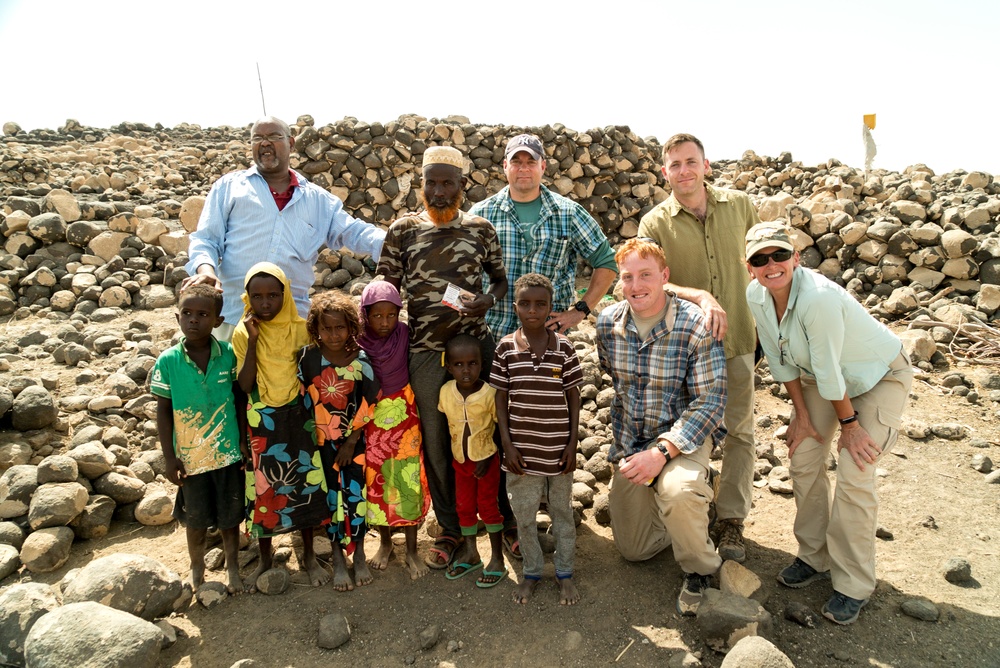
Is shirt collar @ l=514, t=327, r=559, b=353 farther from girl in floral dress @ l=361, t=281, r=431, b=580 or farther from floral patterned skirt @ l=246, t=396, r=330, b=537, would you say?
floral patterned skirt @ l=246, t=396, r=330, b=537

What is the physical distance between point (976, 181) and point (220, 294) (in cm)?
1192

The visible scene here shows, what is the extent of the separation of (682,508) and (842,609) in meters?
0.93

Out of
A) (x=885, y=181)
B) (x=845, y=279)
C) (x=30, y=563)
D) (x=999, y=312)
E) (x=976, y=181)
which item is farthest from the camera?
(x=885, y=181)

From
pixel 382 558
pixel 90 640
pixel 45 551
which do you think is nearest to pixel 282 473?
pixel 382 558

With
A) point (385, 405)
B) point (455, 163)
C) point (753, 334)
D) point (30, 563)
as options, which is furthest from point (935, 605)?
point (30, 563)

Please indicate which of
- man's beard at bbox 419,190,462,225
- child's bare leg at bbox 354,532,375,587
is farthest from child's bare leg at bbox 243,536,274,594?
man's beard at bbox 419,190,462,225

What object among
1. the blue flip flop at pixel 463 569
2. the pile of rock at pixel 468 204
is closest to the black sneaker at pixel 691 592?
the blue flip flop at pixel 463 569

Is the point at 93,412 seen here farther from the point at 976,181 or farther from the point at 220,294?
the point at 976,181

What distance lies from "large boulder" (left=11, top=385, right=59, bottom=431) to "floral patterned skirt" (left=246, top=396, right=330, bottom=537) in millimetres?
2522

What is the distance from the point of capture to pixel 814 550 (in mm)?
3426

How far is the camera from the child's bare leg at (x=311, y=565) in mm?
3533

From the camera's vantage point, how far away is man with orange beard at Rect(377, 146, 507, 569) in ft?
11.1

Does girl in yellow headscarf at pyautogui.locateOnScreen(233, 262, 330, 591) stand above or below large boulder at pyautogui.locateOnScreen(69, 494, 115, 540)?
above

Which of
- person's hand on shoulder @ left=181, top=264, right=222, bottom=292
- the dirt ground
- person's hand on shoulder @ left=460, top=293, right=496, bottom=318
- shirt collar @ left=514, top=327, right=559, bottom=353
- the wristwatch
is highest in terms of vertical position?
person's hand on shoulder @ left=181, top=264, right=222, bottom=292
